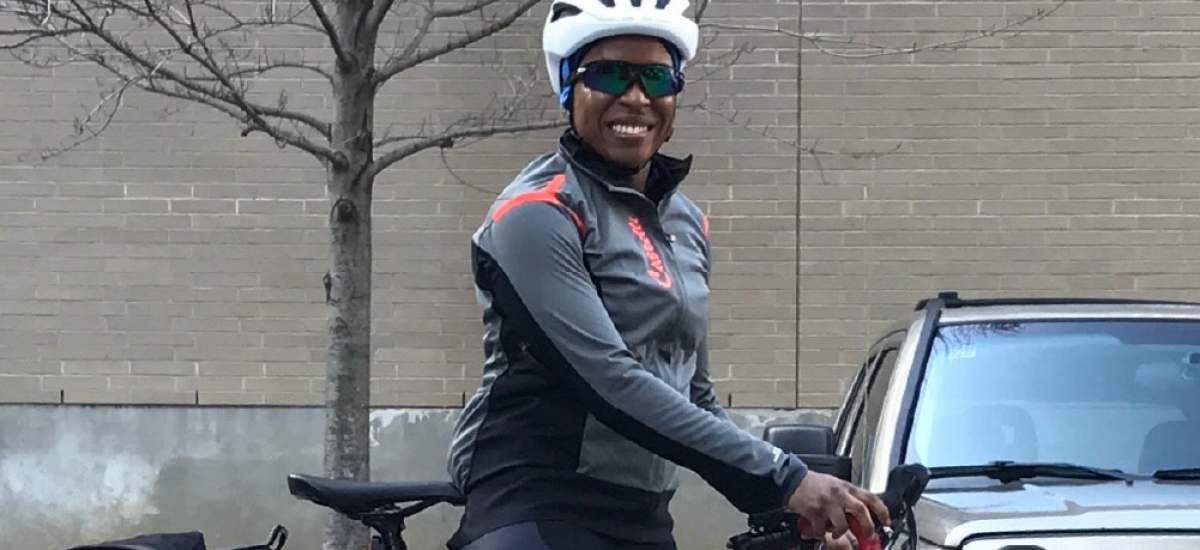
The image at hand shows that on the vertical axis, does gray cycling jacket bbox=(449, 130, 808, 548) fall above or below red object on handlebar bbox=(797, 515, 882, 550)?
above

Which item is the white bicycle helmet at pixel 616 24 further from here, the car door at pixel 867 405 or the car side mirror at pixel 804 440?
the car door at pixel 867 405

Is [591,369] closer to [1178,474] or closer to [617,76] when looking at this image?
[617,76]

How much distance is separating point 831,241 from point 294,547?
11.6ft

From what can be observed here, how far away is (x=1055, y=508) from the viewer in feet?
12.1

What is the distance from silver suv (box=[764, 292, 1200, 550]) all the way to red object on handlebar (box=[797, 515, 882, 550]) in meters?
1.51

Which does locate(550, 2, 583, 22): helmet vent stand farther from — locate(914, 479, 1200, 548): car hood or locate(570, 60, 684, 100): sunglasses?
locate(914, 479, 1200, 548): car hood

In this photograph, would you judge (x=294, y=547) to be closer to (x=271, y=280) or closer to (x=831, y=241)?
(x=271, y=280)

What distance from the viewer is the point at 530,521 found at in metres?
2.40

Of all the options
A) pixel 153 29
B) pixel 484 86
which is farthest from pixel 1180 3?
pixel 153 29

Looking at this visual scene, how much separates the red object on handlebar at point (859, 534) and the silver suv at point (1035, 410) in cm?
151

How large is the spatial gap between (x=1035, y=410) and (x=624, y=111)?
2.37 m

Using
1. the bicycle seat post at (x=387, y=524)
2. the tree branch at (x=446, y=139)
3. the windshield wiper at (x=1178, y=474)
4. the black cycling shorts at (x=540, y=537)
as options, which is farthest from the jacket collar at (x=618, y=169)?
the tree branch at (x=446, y=139)

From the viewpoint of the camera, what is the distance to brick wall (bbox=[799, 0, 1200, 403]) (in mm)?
9141

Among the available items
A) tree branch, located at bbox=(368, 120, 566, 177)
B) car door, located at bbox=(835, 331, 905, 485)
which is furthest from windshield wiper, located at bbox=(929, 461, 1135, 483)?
tree branch, located at bbox=(368, 120, 566, 177)
